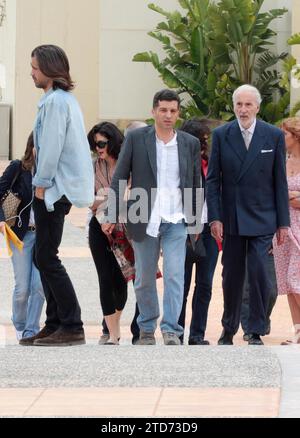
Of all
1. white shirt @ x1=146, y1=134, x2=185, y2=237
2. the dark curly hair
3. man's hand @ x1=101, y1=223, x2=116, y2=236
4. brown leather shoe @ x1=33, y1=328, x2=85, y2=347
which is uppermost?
the dark curly hair

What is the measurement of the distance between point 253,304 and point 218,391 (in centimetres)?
235

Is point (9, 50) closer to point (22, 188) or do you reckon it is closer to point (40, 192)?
point (22, 188)

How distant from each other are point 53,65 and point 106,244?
1.65m

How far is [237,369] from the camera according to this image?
7.62m

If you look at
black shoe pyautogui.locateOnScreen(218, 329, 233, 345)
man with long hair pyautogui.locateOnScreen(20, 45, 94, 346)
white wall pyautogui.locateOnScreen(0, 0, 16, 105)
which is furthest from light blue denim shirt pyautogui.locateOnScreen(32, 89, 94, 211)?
white wall pyautogui.locateOnScreen(0, 0, 16, 105)

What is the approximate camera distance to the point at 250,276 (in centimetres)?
930

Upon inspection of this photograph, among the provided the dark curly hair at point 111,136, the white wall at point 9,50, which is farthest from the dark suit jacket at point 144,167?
the white wall at point 9,50

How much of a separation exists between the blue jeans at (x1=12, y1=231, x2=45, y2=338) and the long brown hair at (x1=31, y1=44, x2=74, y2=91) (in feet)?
6.30

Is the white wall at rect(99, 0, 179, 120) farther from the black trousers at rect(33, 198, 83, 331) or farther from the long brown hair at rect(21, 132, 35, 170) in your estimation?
the black trousers at rect(33, 198, 83, 331)

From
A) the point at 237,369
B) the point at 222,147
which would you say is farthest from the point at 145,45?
the point at 237,369

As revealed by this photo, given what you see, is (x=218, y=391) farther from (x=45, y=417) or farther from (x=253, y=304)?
(x=253, y=304)

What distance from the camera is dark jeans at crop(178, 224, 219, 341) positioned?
10156 mm

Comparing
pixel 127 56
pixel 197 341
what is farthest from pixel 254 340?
pixel 127 56

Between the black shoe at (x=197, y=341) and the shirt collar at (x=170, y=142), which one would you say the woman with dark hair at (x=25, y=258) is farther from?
the black shoe at (x=197, y=341)
